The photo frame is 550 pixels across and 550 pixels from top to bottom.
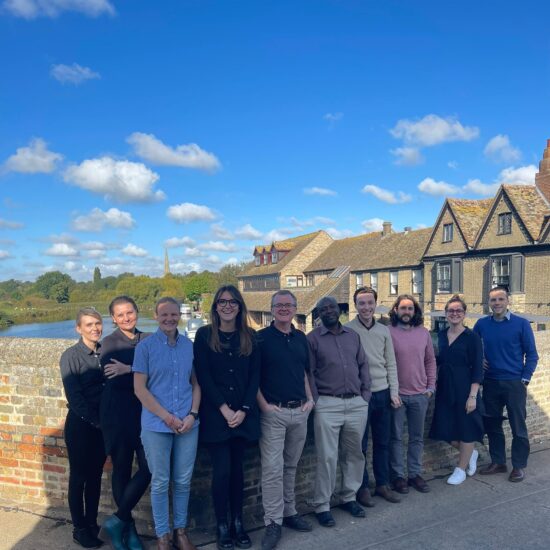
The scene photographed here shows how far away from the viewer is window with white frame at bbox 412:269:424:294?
88.2 ft

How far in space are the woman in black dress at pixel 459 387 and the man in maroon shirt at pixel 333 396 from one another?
4.02 feet

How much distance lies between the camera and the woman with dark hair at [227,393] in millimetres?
3295

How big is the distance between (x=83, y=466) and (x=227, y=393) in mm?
1329

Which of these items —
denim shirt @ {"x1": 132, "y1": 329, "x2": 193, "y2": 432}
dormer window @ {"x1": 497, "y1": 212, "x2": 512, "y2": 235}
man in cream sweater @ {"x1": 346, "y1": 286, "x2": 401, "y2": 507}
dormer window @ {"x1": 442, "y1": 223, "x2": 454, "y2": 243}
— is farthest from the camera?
dormer window @ {"x1": 442, "y1": 223, "x2": 454, "y2": 243}

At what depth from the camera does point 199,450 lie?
3.63m

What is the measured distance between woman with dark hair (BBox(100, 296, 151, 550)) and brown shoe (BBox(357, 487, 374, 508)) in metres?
2.05

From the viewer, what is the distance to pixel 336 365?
12.4 feet

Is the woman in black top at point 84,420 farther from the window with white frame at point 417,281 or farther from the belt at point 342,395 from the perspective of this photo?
the window with white frame at point 417,281

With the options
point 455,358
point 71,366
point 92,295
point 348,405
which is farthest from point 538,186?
point 92,295

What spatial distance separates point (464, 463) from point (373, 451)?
1156mm

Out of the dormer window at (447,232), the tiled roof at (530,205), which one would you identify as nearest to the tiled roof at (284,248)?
the dormer window at (447,232)

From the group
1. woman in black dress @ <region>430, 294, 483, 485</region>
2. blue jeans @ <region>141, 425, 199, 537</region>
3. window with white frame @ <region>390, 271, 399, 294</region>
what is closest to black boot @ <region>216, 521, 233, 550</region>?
blue jeans @ <region>141, 425, 199, 537</region>

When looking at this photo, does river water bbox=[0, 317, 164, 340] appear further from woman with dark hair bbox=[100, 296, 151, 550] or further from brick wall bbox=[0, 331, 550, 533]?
woman with dark hair bbox=[100, 296, 151, 550]

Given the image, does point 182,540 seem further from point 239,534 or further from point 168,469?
point 168,469
